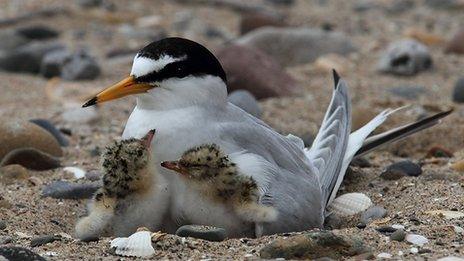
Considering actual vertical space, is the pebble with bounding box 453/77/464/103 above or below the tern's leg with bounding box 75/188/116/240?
→ below

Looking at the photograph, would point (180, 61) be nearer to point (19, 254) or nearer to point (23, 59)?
point (19, 254)

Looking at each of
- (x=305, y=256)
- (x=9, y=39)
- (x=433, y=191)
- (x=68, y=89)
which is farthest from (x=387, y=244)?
(x=9, y=39)

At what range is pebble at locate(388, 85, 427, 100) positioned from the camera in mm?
7441

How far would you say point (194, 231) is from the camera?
3893mm

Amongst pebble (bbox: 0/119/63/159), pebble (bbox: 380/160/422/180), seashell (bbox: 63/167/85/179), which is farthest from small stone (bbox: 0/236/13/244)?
pebble (bbox: 380/160/422/180)

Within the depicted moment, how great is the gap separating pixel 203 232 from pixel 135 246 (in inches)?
10.2

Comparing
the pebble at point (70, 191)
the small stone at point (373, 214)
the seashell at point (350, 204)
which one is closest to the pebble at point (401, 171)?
the seashell at point (350, 204)

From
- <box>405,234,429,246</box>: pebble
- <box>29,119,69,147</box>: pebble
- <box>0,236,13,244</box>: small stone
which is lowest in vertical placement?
<box>29,119,69,147</box>: pebble

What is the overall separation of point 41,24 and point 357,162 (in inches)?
189

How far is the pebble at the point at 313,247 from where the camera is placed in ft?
12.0

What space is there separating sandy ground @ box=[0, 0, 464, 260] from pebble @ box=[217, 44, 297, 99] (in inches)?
4.7

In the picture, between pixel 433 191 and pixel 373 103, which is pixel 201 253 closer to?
pixel 433 191

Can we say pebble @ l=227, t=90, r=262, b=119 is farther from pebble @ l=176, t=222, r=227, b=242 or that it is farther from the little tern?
pebble @ l=176, t=222, r=227, b=242

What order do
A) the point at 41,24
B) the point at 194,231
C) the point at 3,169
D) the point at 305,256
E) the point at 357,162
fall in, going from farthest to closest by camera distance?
the point at 41,24 → the point at 357,162 → the point at 3,169 → the point at 194,231 → the point at 305,256
